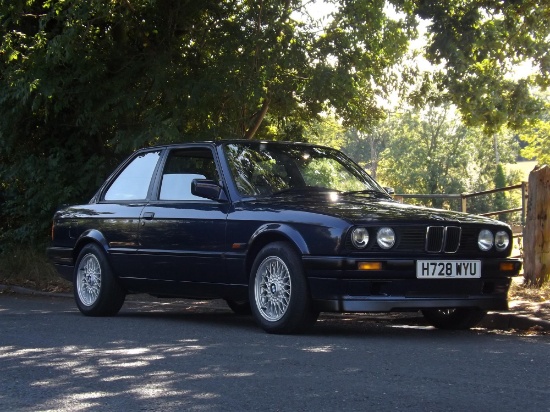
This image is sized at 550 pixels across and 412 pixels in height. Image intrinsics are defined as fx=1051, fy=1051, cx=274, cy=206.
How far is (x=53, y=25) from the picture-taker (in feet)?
53.1

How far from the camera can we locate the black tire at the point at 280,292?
8.45 meters

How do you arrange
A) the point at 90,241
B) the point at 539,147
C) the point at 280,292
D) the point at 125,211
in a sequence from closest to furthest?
the point at 280,292 < the point at 125,211 < the point at 90,241 < the point at 539,147

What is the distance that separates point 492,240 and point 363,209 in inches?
44.6

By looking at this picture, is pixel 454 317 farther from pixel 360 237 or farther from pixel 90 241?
pixel 90 241

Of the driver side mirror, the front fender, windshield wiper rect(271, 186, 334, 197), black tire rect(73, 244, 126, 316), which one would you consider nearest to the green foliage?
black tire rect(73, 244, 126, 316)

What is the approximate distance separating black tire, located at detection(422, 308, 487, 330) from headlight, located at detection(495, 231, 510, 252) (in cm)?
61

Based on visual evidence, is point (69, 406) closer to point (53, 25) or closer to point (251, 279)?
point (251, 279)

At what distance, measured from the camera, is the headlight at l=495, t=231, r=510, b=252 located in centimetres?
892

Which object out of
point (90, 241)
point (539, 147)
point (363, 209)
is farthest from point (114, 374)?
point (539, 147)

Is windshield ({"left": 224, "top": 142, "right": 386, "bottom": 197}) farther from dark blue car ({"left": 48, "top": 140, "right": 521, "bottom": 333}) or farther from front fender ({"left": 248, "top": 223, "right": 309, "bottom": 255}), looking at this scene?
front fender ({"left": 248, "top": 223, "right": 309, "bottom": 255})

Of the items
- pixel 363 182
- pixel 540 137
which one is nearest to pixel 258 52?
pixel 363 182

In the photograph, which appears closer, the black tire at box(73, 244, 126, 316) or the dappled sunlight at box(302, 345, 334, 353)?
the dappled sunlight at box(302, 345, 334, 353)

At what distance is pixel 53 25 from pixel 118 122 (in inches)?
70.6

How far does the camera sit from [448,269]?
8477 mm
